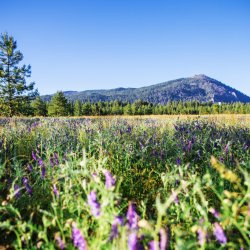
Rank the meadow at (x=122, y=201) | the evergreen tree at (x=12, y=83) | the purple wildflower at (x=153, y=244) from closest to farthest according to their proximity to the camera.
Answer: the purple wildflower at (x=153, y=244) < the meadow at (x=122, y=201) < the evergreen tree at (x=12, y=83)

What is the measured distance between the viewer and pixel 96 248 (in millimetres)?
1412

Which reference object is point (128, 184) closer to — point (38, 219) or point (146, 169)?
point (146, 169)

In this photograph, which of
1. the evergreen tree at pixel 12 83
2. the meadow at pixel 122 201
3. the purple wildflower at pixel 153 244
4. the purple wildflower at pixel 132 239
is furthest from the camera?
A: the evergreen tree at pixel 12 83

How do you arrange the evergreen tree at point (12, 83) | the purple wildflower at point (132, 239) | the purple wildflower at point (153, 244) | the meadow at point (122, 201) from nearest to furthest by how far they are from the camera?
the purple wildflower at point (153, 244) → the purple wildflower at point (132, 239) → the meadow at point (122, 201) → the evergreen tree at point (12, 83)

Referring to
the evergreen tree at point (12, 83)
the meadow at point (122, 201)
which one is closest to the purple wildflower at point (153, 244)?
the meadow at point (122, 201)

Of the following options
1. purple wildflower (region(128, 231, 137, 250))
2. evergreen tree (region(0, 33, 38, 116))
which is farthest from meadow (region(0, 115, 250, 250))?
evergreen tree (region(0, 33, 38, 116))

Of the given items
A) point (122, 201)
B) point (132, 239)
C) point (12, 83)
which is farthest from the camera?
point (12, 83)

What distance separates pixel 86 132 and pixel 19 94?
108 ft

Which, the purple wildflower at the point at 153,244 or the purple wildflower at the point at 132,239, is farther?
the purple wildflower at the point at 132,239

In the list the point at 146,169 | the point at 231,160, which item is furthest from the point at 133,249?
the point at 231,160

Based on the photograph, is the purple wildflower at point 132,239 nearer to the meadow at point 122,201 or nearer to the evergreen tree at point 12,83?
the meadow at point 122,201

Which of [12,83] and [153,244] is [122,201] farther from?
[12,83]

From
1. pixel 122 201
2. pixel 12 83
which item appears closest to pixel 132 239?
pixel 122 201

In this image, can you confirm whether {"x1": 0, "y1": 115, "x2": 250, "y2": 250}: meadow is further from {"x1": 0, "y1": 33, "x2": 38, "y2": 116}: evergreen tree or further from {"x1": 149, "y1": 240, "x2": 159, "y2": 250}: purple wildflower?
{"x1": 0, "y1": 33, "x2": 38, "y2": 116}: evergreen tree
